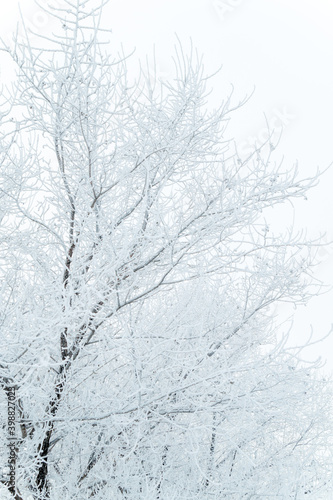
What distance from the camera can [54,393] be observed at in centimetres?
462

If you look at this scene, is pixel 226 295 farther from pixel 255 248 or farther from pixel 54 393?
pixel 54 393

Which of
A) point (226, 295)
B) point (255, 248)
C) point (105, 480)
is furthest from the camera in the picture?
point (226, 295)

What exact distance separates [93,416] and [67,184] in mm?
2132

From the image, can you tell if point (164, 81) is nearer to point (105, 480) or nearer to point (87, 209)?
point (87, 209)

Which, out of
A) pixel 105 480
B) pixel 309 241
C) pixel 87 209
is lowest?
pixel 105 480

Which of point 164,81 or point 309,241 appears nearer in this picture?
point 164,81

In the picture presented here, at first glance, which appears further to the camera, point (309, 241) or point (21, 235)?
point (21, 235)

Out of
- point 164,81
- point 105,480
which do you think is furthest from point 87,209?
point 105,480

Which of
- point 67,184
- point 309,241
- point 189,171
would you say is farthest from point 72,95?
point 309,241

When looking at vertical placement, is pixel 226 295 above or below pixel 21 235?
above

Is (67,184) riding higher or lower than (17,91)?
lower

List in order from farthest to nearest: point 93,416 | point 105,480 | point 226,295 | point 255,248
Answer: point 226,295 < point 105,480 < point 255,248 < point 93,416

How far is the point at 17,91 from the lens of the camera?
467 cm

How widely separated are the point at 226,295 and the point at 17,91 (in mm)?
4128
